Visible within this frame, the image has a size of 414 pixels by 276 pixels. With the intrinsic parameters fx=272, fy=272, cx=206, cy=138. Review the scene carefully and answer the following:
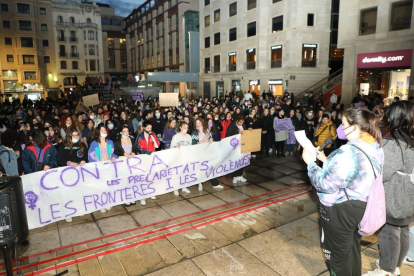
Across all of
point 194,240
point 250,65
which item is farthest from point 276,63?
point 194,240

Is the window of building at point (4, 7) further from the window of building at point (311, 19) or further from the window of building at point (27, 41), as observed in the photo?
the window of building at point (311, 19)

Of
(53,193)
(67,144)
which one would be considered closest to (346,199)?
(53,193)

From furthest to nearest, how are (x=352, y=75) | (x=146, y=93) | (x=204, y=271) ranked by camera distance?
1. (x=146, y=93)
2. (x=352, y=75)
3. (x=204, y=271)

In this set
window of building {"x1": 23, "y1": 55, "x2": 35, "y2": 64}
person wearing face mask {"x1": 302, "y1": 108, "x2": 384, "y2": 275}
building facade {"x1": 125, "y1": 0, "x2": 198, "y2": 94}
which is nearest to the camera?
person wearing face mask {"x1": 302, "y1": 108, "x2": 384, "y2": 275}

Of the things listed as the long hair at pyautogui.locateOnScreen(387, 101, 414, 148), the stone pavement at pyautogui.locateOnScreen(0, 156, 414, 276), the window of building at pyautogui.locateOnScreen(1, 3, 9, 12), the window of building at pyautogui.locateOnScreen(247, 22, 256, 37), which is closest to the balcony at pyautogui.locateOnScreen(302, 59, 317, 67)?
the window of building at pyautogui.locateOnScreen(247, 22, 256, 37)

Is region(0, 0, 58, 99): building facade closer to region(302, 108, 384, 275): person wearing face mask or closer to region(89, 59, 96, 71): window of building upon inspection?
region(89, 59, 96, 71): window of building

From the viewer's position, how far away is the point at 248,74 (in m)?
35.3

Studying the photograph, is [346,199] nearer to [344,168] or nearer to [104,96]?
[344,168]

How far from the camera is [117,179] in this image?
6160 mm

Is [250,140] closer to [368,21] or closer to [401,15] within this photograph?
[401,15]

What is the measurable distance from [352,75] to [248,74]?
578 inches

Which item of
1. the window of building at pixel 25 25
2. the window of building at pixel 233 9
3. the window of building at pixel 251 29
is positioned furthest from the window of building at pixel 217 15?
the window of building at pixel 25 25

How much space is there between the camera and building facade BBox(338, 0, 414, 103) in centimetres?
1930

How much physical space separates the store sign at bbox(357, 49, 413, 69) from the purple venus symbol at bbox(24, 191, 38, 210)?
2318 cm
